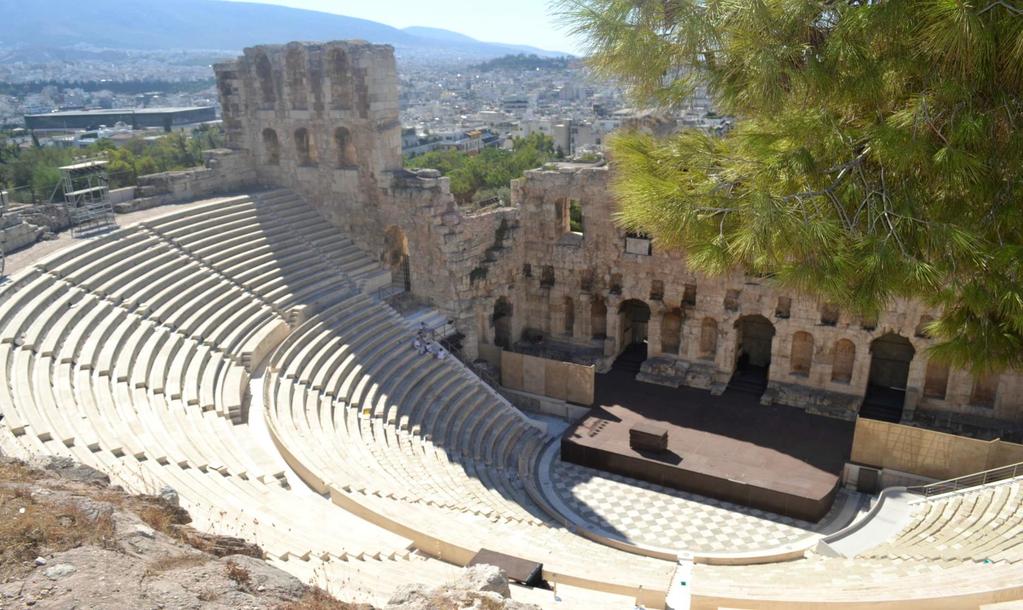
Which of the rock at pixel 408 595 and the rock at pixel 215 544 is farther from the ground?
the rock at pixel 215 544

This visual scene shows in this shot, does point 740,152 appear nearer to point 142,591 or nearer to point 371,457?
point 142,591

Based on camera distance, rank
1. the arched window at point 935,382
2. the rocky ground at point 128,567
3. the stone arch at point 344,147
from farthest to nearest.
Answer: the stone arch at point 344,147 < the arched window at point 935,382 < the rocky ground at point 128,567

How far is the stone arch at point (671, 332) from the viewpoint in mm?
24875

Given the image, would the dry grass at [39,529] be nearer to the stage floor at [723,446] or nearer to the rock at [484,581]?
the rock at [484,581]

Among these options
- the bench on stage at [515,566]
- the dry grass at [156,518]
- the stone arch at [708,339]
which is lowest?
the stone arch at [708,339]

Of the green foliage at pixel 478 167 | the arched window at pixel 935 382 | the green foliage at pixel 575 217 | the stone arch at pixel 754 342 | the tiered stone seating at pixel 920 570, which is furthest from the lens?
the green foliage at pixel 478 167

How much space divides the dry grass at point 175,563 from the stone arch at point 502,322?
62.3 feet

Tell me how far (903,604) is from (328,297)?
15.8 metres

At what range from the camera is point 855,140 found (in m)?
7.04

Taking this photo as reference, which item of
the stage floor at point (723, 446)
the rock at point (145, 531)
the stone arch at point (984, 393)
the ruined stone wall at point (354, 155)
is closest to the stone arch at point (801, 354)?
the stage floor at point (723, 446)

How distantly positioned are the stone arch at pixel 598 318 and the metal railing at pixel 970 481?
10.7 m

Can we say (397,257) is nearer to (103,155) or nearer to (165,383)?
(165,383)

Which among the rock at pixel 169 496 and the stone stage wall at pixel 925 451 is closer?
the rock at pixel 169 496

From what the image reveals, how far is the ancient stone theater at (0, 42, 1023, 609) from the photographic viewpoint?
38.5ft
